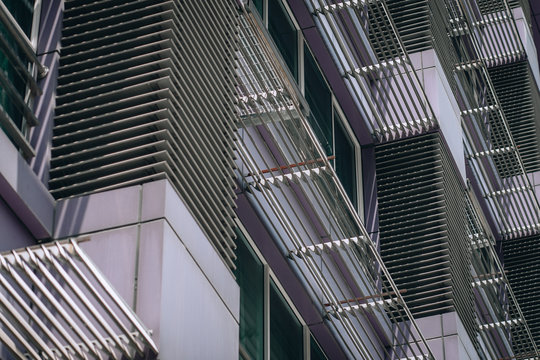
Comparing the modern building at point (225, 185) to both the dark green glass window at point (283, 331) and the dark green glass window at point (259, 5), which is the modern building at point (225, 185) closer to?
the dark green glass window at point (283, 331)

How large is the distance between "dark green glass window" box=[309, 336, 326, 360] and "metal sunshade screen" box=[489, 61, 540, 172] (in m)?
16.6

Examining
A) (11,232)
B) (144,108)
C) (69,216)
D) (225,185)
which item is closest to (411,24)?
(225,185)

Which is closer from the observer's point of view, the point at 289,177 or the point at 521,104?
the point at 289,177

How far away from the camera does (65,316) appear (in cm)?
884

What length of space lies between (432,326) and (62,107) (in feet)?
35.9

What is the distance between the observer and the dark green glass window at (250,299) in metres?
15.7

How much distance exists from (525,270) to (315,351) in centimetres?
1370

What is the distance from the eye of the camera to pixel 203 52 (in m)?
12.7

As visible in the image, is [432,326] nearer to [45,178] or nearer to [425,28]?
[425,28]

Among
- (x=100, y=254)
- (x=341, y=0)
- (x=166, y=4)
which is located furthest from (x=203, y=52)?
(x=341, y=0)

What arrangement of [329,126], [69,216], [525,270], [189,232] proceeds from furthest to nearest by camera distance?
[525,270]
[329,126]
[189,232]
[69,216]

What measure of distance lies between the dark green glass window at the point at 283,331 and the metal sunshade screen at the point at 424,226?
4218 millimetres

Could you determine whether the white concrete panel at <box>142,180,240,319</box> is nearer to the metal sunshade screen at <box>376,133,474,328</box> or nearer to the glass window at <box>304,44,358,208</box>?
the glass window at <box>304,44,358,208</box>

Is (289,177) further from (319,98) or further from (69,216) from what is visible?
(69,216)
